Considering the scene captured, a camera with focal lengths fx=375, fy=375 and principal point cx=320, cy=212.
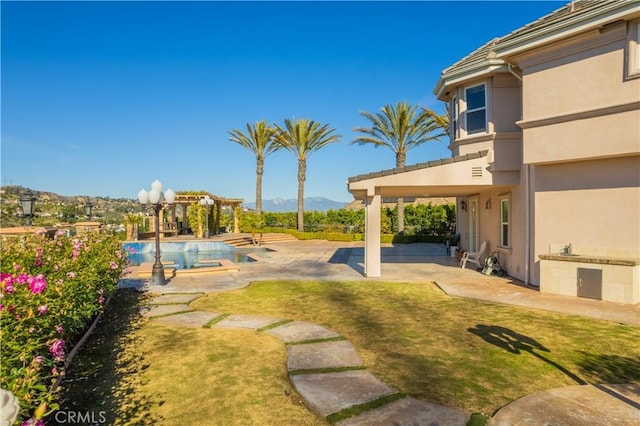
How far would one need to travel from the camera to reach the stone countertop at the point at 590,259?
27.2ft

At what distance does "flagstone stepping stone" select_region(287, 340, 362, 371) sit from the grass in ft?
0.59

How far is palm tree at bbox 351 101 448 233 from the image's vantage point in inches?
1057

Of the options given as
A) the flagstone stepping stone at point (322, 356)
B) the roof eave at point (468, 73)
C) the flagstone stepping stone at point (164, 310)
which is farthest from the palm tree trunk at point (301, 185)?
the flagstone stepping stone at point (322, 356)

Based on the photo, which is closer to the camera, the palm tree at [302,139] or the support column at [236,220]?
the palm tree at [302,139]

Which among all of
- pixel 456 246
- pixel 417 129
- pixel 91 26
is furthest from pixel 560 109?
pixel 417 129

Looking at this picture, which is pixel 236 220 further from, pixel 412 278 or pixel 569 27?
pixel 569 27

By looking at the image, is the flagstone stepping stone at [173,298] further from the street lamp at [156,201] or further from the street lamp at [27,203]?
the street lamp at [27,203]

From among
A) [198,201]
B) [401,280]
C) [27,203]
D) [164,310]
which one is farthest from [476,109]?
[198,201]

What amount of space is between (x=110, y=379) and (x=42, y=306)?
1.74m

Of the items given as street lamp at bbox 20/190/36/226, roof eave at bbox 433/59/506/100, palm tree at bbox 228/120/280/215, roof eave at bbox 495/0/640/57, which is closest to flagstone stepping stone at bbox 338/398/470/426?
roof eave at bbox 495/0/640/57

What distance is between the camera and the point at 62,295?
4566 mm

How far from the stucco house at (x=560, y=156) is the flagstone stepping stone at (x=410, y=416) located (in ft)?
23.3

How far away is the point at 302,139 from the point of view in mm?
32031

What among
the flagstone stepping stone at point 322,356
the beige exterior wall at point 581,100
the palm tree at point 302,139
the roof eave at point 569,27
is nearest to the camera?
the flagstone stepping stone at point 322,356
